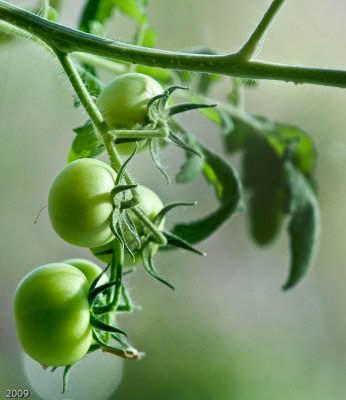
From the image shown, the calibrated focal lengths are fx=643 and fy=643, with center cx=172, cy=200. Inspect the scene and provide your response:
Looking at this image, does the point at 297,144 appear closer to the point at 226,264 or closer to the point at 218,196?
the point at 218,196

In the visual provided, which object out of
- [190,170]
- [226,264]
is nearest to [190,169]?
[190,170]

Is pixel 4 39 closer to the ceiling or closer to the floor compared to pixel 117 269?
closer to the ceiling

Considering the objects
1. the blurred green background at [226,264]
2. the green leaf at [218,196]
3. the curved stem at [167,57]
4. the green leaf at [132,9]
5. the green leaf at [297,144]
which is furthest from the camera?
the blurred green background at [226,264]

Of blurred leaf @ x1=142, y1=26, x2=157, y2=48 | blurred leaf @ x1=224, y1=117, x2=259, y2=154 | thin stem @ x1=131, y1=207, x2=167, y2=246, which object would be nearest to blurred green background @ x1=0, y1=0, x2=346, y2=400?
blurred leaf @ x1=224, y1=117, x2=259, y2=154

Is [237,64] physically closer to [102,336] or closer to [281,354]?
[102,336]

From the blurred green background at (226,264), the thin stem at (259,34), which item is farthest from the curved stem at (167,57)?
the blurred green background at (226,264)

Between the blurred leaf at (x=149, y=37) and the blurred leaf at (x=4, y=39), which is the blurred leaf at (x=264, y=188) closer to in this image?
the blurred leaf at (x=149, y=37)
